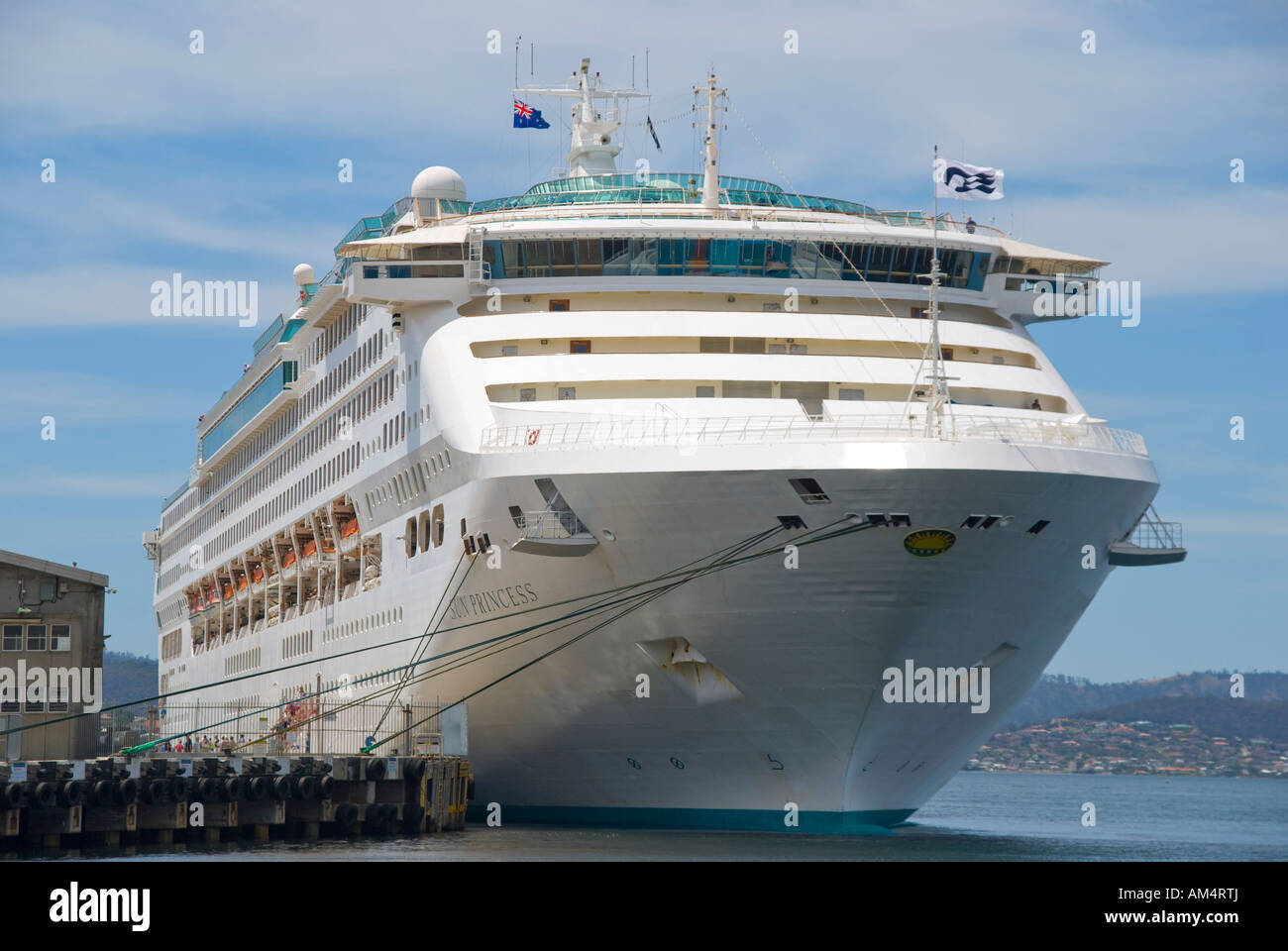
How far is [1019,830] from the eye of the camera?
148 ft

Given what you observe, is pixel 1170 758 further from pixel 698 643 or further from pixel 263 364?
pixel 698 643

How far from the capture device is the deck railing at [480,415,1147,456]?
93.0 feet

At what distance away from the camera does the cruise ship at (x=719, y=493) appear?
92.4 ft

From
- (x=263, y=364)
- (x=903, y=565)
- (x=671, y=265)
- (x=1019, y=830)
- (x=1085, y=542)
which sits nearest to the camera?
(x=903, y=565)

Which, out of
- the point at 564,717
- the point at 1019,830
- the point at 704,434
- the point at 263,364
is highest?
the point at 263,364

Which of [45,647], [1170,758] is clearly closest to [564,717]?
[45,647]

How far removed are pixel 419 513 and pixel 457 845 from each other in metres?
7.36

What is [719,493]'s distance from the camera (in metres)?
28.0

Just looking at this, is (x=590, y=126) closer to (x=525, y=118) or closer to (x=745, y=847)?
(x=525, y=118)

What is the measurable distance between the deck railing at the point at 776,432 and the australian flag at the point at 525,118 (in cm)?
1576

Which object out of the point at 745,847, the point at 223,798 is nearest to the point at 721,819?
the point at 745,847

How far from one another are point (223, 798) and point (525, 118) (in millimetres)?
19637
